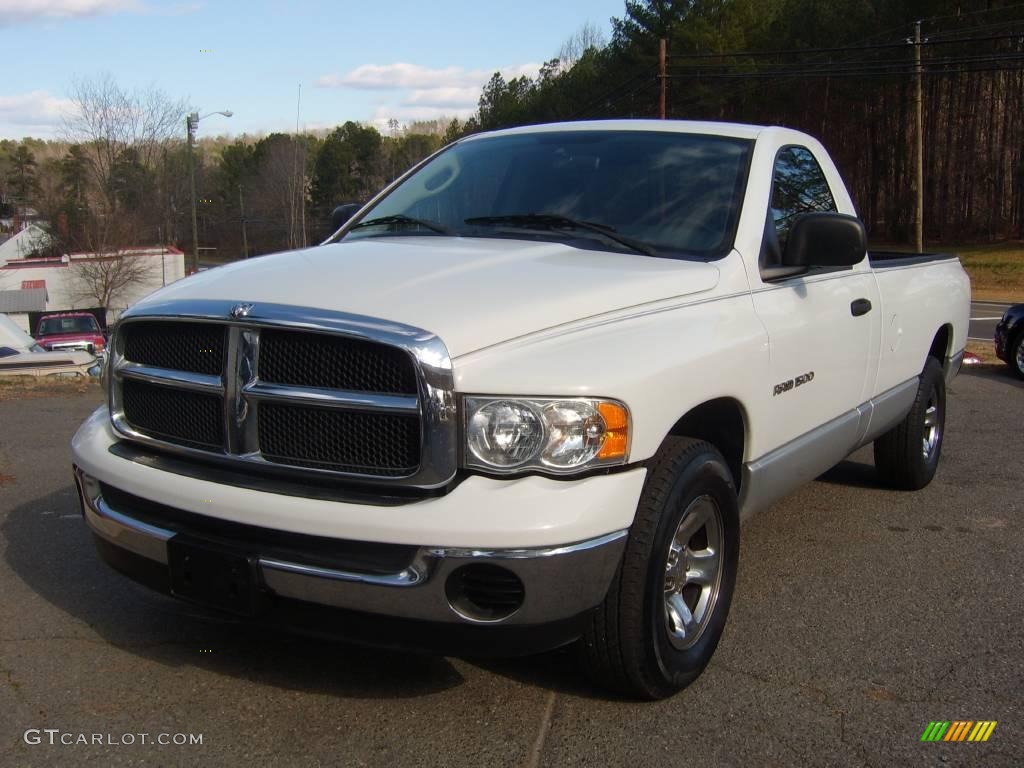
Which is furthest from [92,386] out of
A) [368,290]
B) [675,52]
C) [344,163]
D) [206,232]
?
[206,232]

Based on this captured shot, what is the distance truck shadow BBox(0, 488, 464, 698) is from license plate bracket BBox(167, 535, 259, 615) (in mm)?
82

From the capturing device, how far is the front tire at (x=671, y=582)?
2.91m

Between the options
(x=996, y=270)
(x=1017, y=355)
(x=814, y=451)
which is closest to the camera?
(x=814, y=451)

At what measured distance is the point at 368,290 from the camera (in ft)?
9.73

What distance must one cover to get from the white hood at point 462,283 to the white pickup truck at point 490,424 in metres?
0.01

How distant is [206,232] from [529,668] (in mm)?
75692

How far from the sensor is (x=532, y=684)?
3273 mm

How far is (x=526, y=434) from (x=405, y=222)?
72.0 inches

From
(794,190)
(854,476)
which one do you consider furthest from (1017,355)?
(794,190)

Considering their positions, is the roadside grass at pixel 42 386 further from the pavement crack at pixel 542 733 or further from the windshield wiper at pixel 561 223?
the pavement crack at pixel 542 733

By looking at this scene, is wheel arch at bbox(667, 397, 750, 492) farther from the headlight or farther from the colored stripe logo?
the colored stripe logo

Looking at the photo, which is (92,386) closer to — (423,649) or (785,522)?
(785,522)

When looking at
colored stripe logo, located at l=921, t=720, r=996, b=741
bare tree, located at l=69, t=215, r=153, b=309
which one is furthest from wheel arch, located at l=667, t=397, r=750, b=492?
bare tree, located at l=69, t=215, r=153, b=309

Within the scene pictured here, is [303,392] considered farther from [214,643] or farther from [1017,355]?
[1017,355]
